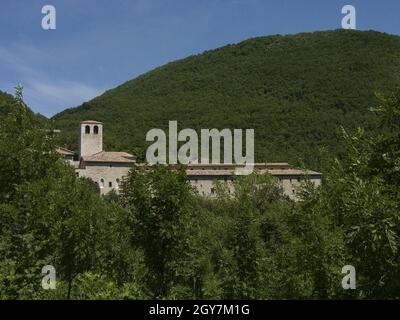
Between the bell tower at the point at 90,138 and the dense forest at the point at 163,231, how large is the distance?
6982cm

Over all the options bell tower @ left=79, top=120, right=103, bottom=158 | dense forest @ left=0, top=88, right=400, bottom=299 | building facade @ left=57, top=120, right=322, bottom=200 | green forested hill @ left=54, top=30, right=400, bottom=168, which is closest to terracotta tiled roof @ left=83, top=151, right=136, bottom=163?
building facade @ left=57, top=120, right=322, bottom=200

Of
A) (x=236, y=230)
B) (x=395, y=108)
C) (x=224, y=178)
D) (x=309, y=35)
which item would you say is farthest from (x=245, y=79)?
(x=395, y=108)

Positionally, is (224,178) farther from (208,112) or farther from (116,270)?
(116,270)

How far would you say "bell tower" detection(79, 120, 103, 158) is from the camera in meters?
90.2

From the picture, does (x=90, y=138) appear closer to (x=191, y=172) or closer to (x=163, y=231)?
(x=191, y=172)

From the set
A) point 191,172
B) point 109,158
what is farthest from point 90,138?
point 191,172

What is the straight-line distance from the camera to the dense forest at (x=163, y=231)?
9797 millimetres

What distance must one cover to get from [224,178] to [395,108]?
7617cm

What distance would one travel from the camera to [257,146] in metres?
106

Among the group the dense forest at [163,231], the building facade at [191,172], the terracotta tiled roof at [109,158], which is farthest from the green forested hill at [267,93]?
the dense forest at [163,231]

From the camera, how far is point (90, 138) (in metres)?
90.6

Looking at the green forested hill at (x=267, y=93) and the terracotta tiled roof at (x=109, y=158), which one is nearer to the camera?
the terracotta tiled roof at (x=109, y=158)

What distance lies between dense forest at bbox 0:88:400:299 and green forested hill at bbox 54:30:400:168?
72942 millimetres

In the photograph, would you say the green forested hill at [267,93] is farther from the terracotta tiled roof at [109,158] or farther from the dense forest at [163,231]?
the dense forest at [163,231]
